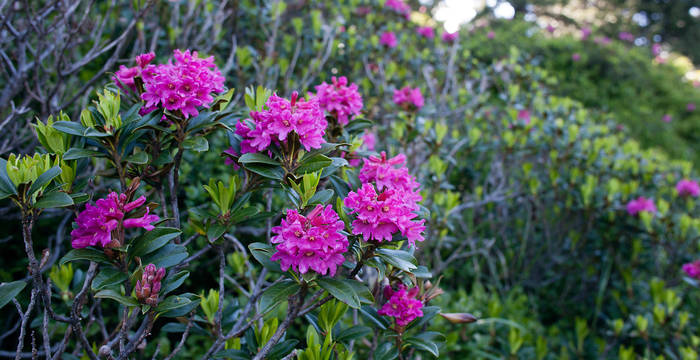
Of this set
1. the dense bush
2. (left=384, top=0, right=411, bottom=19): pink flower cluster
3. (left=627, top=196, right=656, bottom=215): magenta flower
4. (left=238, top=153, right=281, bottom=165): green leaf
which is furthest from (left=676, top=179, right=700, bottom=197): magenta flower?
(left=238, top=153, right=281, bottom=165): green leaf

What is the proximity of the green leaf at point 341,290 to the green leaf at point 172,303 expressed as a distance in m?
0.34

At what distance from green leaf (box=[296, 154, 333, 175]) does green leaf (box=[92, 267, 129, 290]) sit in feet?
1.74

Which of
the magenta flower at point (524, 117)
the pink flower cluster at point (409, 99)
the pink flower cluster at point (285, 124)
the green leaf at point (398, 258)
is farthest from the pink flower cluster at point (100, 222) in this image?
the magenta flower at point (524, 117)

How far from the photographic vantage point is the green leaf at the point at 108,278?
3.38 feet

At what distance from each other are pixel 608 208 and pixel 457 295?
3.87ft

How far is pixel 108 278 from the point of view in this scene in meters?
1.07

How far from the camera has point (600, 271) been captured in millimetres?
3242

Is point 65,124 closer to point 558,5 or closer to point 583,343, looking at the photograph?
point 583,343

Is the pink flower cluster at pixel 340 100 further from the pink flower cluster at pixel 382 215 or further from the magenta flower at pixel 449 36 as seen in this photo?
the magenta flower at pixel 449 36

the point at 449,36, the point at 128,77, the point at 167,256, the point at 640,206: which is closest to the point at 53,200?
the point at 167,256

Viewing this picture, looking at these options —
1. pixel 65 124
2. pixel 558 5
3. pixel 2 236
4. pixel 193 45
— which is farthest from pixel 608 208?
pixel 558 5

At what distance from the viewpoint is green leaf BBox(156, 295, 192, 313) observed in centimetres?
107

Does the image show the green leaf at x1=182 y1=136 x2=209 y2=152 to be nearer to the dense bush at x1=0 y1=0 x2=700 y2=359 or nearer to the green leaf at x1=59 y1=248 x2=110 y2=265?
the dense bush at x1=0 y1=0 x2=700 y2=359

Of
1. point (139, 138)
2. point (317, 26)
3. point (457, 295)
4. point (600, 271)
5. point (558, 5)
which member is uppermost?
point (558, 5)
